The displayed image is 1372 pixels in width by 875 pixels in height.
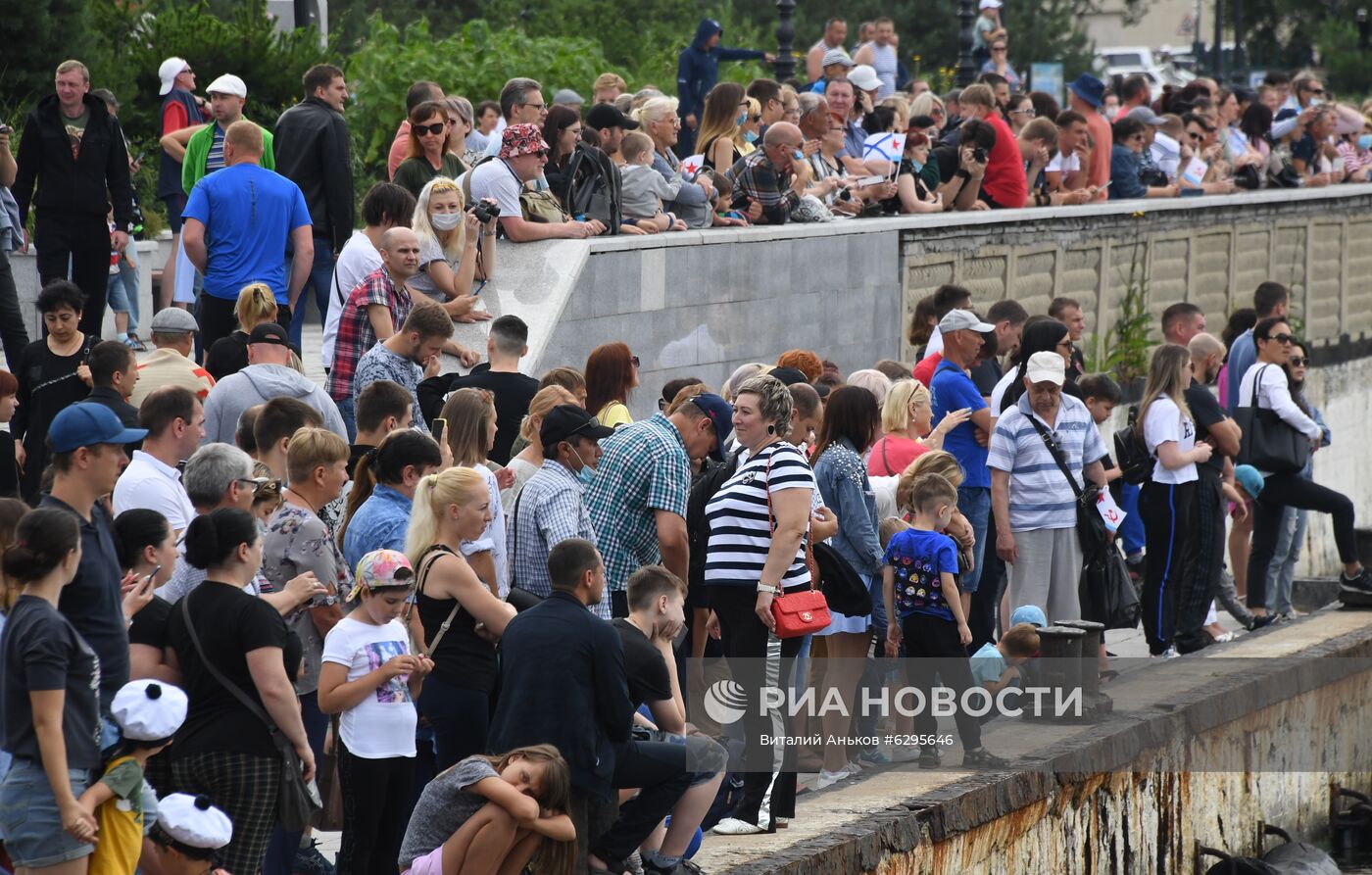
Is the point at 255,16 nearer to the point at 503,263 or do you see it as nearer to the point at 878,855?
the point at 503,263

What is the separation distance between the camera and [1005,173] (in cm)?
1641

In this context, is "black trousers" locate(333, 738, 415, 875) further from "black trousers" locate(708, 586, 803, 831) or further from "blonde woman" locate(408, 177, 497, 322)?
"blonde woman" locate(408, 177, 497, 322)

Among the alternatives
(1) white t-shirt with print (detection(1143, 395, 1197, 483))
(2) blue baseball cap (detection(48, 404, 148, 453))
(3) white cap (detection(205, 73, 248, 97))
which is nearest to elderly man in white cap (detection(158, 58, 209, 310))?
(3) white cap (detection(205, 73, 248, 97))

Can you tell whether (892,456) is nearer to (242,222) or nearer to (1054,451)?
(1054,451)

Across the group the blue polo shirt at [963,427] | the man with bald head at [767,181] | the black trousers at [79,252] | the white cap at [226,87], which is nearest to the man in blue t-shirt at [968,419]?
the blue polo shirt at [963,427]

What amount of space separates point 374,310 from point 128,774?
4.12 m

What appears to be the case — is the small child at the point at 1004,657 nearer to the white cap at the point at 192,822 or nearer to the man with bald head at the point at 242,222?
the man with bald head at the point at 242,222

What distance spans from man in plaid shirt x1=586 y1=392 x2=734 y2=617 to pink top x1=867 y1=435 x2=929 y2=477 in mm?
1603

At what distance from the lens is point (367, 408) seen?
7633 mm

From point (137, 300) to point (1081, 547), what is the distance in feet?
21.7

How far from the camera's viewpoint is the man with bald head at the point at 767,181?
43.2 ft

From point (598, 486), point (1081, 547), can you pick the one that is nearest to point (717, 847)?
point (598, 486)

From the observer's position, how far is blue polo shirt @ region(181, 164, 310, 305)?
10281 millimetres

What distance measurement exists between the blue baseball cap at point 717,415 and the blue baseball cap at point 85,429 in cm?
323
